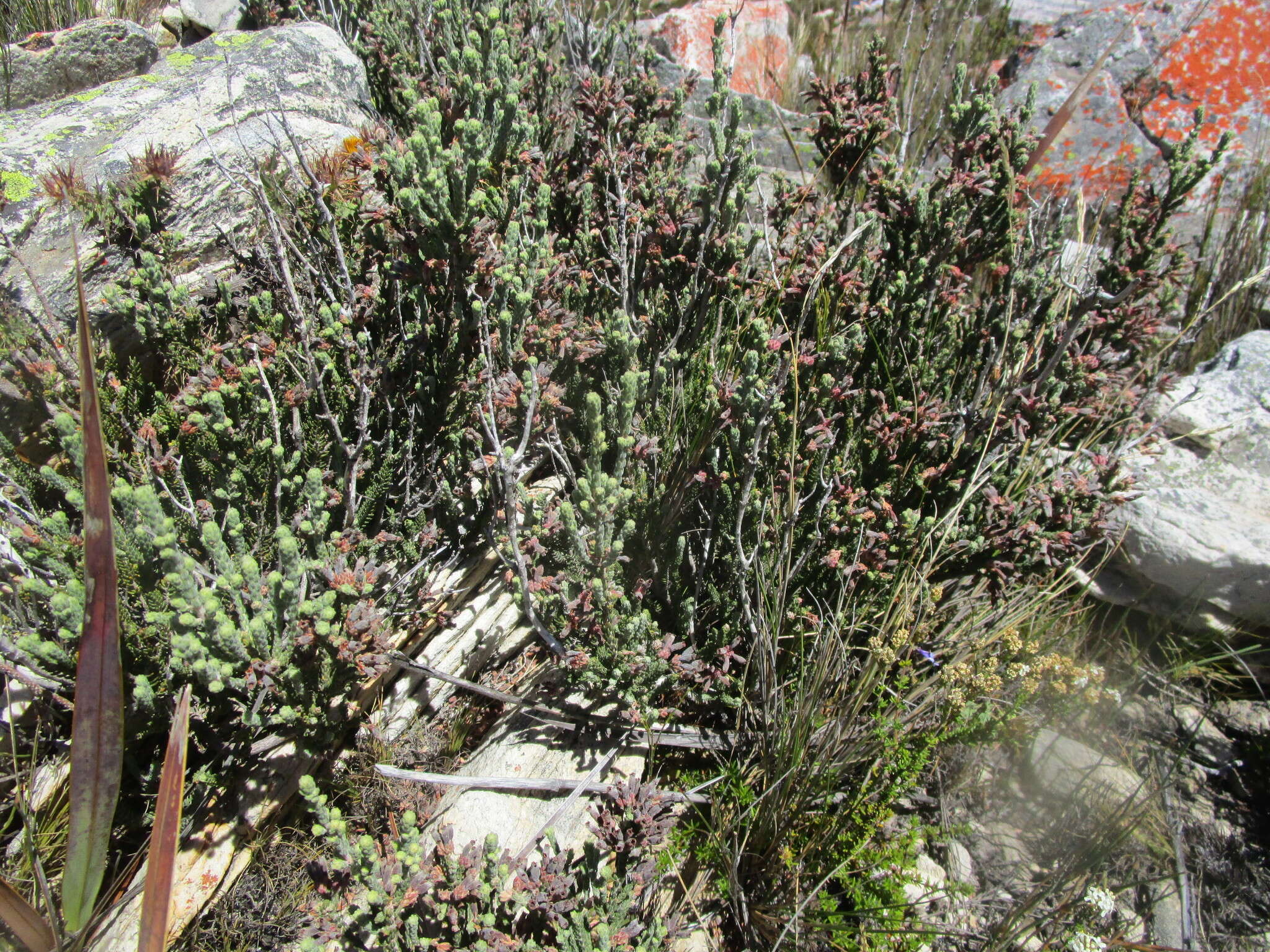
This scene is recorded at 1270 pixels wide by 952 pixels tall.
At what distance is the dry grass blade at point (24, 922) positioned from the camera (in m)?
1.15

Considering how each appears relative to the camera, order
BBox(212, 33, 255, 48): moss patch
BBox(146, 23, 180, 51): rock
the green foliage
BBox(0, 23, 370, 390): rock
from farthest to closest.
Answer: BBox(146, 23, 180, 51): rock → BBox(212, 33, 255, 48): moss patch → BBox(0, 23, 370, 390): rock → the green foliage

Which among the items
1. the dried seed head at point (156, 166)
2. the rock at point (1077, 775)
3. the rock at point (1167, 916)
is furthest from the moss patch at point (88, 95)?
the rock at point (1167, 916)

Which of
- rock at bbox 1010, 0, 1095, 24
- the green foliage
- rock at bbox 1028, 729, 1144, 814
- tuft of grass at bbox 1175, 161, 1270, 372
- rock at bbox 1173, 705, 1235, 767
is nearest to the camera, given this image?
the green foliage

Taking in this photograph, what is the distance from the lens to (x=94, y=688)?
3.48ft

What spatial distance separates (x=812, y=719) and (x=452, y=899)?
1130mm

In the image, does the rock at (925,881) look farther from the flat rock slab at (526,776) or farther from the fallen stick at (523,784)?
the flat rock slab at (526,776)

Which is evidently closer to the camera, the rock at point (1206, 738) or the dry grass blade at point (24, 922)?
the dry grass blade at point (24, 922)

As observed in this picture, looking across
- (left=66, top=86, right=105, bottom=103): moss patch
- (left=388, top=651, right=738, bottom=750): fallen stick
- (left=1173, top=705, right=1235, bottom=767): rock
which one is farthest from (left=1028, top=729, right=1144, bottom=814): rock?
(left=66, top=86, right=105, bottom=103): moss patch

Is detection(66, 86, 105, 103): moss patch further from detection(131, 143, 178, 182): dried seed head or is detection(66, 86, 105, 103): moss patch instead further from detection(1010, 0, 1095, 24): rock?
detection(1010, 0, 1095, 24): rock

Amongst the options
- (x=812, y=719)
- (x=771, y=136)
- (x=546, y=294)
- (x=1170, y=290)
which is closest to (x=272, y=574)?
(x=546, y=294)

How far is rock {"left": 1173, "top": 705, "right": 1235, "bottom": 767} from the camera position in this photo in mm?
2701

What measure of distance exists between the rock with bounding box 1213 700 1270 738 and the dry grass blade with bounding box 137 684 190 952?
3572 mm

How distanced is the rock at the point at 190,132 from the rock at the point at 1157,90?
14.5ft

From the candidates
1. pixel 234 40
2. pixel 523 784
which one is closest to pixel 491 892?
pixel 523 784
